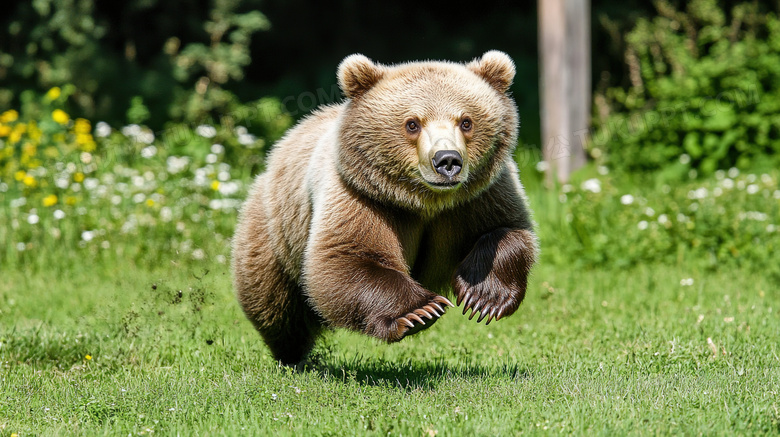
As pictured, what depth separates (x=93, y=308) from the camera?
6.37 metres

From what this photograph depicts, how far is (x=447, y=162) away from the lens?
3.80 meters

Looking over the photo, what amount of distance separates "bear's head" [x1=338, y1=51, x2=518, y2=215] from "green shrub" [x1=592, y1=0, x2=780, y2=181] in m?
6.17

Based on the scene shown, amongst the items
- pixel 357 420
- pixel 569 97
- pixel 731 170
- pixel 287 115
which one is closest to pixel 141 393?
pixel 357 420

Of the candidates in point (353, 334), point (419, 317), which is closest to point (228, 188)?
point (353, 334)

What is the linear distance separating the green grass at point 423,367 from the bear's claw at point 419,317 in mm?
320

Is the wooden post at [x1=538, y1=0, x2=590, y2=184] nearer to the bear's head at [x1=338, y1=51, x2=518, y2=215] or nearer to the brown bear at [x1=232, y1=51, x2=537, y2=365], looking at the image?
the brown bear at [x1=232, y1=51, x2=537, y2=365]

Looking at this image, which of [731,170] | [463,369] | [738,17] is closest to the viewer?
[463,369]

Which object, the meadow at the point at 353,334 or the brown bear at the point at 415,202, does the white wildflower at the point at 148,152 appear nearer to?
the meadow at the point at 353,334

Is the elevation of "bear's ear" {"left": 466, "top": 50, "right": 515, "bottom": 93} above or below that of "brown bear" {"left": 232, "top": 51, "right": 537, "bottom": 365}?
above

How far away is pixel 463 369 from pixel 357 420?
3.43 feet

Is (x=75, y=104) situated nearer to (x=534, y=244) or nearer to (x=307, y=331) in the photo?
(x=307, y=331)

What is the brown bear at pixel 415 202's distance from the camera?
3943 mm

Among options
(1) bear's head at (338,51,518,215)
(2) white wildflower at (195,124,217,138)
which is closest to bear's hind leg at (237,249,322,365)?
(1) bear's head at (338,51,518,215)

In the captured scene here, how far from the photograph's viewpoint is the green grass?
12.0ft
